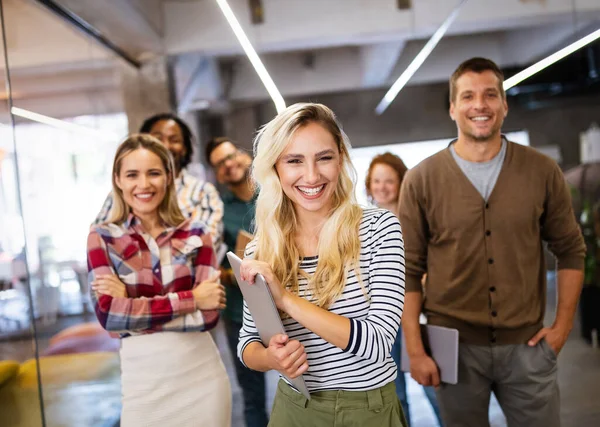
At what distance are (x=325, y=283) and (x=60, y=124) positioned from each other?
7.87ft

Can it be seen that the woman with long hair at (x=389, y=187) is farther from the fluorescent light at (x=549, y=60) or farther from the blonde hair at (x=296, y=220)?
the blonde hair at (x=296, y=220)

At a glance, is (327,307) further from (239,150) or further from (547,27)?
(547,27)

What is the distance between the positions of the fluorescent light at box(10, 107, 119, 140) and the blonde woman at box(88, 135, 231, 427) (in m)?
0.96

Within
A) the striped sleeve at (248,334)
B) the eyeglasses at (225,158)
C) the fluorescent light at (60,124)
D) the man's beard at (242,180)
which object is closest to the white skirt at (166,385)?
the striped sleeve at (248,334)


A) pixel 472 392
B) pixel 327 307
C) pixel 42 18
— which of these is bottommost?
pixel 472 392

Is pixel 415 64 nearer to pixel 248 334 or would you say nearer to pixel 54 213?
pixel 54 213

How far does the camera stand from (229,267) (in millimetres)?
3248

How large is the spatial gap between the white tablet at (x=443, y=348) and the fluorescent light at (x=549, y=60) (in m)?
1.54

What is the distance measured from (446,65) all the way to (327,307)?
2.38m

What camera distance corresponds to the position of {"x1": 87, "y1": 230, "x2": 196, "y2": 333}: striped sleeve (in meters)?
1.93

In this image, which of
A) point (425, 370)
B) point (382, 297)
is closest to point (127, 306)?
point (382, 297)

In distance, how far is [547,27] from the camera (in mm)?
3316

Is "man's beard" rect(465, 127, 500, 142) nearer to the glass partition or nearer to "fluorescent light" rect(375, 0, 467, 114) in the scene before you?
"fluorescent light" rect(375, 0, 467, 114)

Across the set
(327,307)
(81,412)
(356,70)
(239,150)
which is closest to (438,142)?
(356,70)
